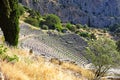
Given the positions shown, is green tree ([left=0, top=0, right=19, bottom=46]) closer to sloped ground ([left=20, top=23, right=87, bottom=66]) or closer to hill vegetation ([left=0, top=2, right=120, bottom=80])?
hill vegetation ([left=0, top=2, right=120, bottom=80])

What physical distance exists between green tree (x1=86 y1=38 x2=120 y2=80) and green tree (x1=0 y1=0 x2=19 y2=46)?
10362mm

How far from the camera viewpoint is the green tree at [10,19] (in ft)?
58.5

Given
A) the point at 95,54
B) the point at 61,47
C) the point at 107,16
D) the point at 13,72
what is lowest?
the point at 107,16

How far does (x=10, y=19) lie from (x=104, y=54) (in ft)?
40.6

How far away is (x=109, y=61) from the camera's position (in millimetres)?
28062

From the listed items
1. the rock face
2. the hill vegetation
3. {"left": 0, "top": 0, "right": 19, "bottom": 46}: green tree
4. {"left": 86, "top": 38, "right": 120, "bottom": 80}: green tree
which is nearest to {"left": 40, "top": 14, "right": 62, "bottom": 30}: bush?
the hill vegetation

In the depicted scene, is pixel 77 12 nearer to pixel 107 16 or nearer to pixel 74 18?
pixel 74 18

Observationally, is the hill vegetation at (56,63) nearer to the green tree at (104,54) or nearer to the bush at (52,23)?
the green tree at (104,54)

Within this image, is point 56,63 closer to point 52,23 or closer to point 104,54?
point 104,54

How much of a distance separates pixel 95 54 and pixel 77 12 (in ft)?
479

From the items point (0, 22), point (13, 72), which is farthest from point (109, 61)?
point (13, 72)

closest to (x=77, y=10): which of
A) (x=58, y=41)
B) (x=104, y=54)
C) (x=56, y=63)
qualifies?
(x=58, y=41)

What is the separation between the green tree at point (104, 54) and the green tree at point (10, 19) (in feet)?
34.0

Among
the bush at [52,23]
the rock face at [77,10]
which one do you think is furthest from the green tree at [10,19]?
the rock face at [77,10]
